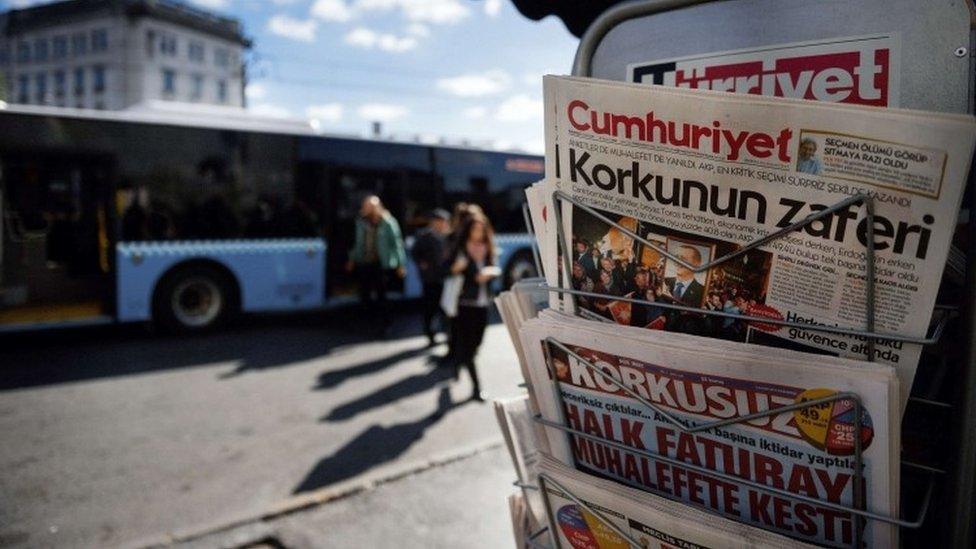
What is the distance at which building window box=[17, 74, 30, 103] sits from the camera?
190ft

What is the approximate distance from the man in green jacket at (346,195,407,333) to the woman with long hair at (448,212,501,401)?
2.51m

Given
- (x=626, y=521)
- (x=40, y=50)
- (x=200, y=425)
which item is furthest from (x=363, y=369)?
(x=40, y=50)

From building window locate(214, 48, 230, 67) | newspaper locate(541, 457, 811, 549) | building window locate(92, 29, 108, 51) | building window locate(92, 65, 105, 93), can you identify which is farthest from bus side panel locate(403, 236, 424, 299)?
building window locate(214, 48, 230, 67)

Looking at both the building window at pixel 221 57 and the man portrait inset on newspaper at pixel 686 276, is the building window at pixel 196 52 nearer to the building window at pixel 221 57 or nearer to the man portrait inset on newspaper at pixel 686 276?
the building window at pixel 221 57

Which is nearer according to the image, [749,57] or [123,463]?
[749,57]

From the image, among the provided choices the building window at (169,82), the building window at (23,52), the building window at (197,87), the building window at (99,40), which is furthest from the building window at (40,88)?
the building window at (197,87)

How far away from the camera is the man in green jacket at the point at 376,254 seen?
762 cm

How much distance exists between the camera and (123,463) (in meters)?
3.79

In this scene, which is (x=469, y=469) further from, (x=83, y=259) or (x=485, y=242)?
(x=83, y=259)

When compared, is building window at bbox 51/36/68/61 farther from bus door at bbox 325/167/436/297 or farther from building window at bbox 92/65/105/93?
bus door at bbox 325/167/436/297

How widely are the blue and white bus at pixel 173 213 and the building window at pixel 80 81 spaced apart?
5646 centimetres

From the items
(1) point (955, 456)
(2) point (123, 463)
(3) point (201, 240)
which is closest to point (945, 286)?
(1) point (955, 456)

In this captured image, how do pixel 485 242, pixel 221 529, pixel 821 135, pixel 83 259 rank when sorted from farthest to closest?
1. pixel 83 259
2. pixel 485 242
3. pixel 221 529
4. pixel 821 135

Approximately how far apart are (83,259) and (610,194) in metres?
8.46
